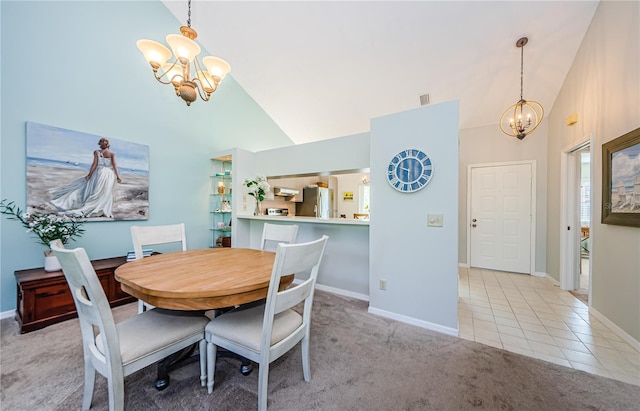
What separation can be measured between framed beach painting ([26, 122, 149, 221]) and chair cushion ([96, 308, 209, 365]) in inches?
89.9

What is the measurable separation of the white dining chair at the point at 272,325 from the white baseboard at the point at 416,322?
1214mm

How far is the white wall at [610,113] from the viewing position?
81.8 inches

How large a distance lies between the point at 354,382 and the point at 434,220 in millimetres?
1533

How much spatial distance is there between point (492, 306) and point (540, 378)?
131 cm

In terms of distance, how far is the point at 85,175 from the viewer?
2811 millimetres

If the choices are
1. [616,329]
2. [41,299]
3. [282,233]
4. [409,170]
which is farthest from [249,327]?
[616,329]

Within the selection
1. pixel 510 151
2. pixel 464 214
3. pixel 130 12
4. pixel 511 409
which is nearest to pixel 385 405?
pixel 511 409

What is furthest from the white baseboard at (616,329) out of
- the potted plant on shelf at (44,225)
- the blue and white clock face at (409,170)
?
the potted plant on shelf at (44,225)

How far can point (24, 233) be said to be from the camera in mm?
2465

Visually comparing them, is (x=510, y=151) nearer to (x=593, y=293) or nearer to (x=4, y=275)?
(x=593, y=293)

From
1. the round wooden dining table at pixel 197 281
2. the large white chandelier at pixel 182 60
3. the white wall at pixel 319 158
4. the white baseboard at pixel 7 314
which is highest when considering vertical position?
the large white chandelier at pixel 182 60

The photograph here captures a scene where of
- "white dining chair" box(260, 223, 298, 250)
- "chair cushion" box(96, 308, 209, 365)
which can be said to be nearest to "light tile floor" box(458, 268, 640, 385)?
"white dining chair" box(260, 223, 298, 250)

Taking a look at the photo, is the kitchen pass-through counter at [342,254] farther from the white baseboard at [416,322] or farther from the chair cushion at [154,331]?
the chair cushion at [154,331]

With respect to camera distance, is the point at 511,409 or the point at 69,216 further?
the point at 69,216
